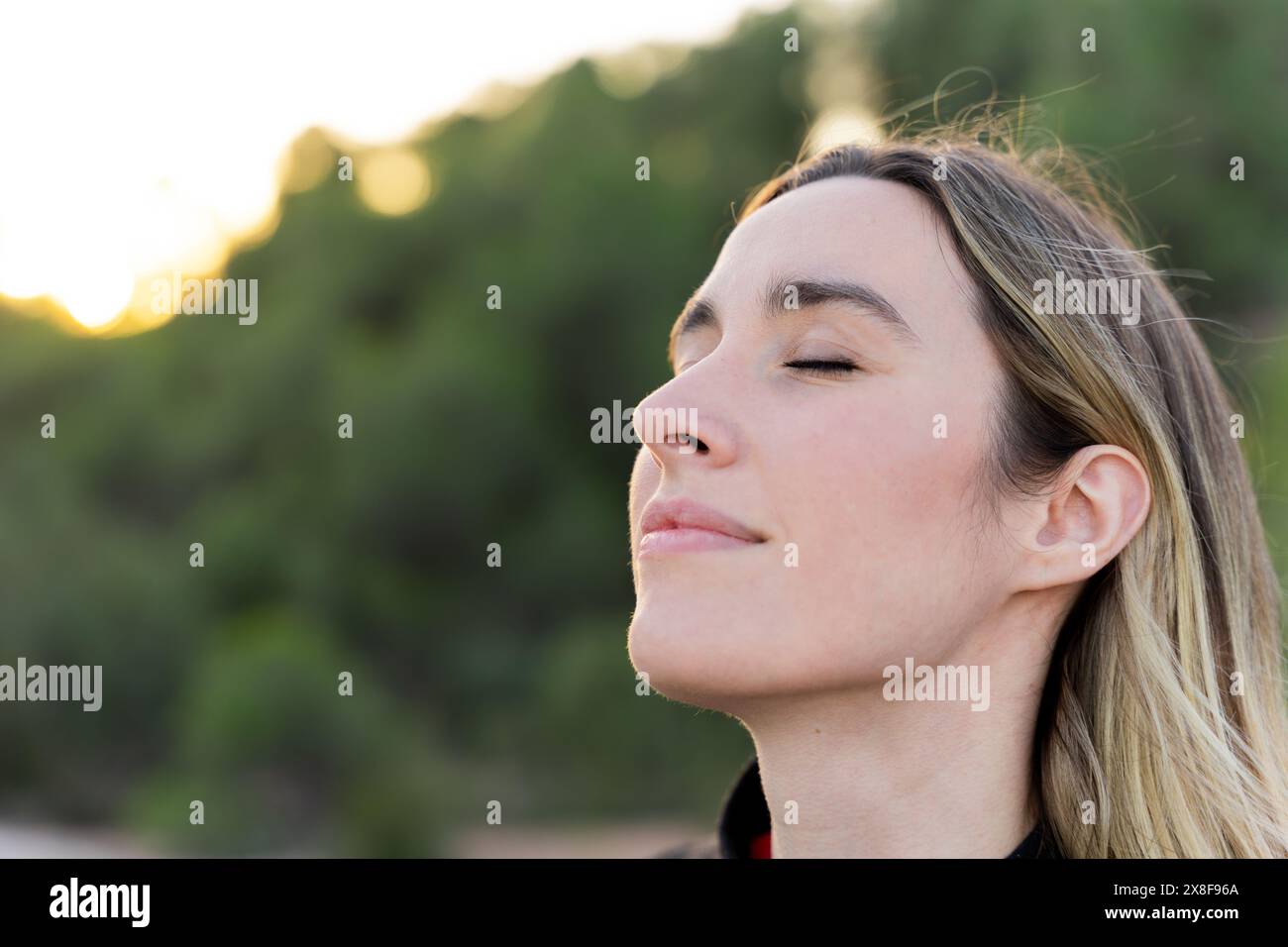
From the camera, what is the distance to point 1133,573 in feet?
5.42

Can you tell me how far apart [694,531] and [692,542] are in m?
0.02

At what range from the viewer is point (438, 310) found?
1435 cm

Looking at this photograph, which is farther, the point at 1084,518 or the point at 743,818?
the point at 743,818

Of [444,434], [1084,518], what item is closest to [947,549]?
[1084,518]

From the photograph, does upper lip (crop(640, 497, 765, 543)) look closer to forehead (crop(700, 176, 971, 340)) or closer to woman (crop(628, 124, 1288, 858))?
woman (crop(628, 124, 1288, 858))

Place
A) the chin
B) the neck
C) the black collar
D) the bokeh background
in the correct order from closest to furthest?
the chin < the neck < the black collar < the bokeh background

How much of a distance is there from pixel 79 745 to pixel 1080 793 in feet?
43.2

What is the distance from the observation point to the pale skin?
1.50 metres

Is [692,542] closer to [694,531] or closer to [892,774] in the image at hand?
[694,531]
